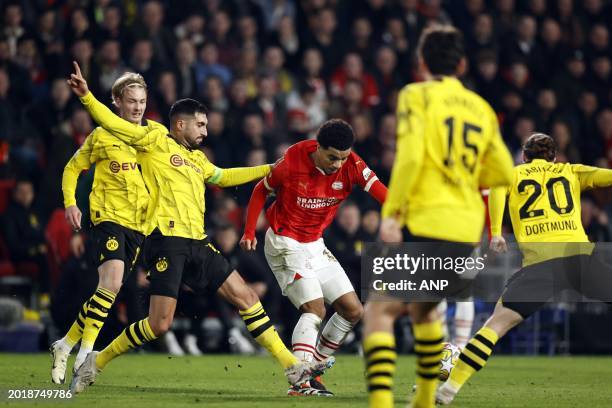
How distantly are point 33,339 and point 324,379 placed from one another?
5001mm

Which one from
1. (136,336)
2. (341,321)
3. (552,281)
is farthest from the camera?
(341,321)

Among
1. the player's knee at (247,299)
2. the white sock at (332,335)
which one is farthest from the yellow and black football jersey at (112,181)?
the white sock at (332,335)

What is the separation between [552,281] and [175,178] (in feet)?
10.1

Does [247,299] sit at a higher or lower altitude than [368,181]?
lower

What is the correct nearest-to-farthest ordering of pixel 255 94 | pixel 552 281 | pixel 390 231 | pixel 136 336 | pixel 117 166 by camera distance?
pixel 390 231
pixel 552 281
pixel 136 336
pixel 117 166
pixel 255 94

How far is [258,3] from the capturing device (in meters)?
18.8

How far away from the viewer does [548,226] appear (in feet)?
31.5

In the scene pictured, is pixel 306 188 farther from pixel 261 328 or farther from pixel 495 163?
pixel 495 163

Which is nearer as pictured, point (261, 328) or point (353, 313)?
point (261, 328)

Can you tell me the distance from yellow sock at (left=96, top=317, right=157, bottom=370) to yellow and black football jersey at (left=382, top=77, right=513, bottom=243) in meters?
3.32

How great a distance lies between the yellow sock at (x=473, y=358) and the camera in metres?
8.52

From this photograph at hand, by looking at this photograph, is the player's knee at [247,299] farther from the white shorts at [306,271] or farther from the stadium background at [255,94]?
the stadium background at [255,94]

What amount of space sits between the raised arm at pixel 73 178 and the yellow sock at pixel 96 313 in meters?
0.61

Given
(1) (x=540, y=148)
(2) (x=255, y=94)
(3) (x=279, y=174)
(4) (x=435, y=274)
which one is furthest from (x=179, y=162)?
(2) (x=255, y=94)
